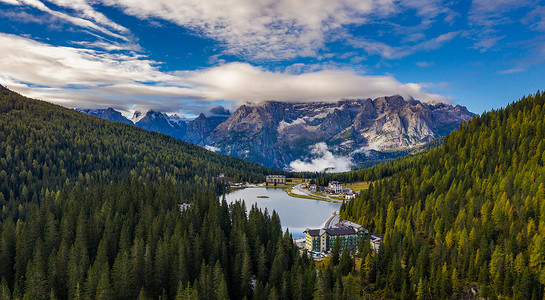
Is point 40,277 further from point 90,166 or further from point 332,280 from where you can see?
point 90,166

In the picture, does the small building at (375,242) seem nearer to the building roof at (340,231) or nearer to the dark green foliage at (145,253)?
the building roof at (340,231)

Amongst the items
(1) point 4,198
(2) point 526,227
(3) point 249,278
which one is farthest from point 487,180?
(1) point 4,198

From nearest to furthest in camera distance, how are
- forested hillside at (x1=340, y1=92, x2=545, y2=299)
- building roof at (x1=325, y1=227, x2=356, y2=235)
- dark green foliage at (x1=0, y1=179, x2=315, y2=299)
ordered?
dark green foliage at (x1=0, y1=179, x2=315, y2=299)
forested hillside at (x1=340, y1=92, x2=545, y2=299)
building roof at (x1=325, y1=227, x2=356, y2=235)

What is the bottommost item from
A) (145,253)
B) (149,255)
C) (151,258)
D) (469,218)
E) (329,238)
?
(329,238)

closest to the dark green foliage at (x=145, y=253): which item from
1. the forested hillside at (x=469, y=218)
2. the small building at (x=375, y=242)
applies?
the forested hillside at (x=469, y=218)

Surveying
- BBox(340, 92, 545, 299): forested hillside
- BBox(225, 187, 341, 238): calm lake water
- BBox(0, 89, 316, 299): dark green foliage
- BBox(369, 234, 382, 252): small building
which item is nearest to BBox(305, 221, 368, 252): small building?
BBox(369, 234, 382, 252): small building

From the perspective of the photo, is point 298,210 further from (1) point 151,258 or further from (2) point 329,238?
(1) point 151,258

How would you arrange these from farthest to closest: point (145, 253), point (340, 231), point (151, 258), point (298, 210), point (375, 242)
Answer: point (298, 210), point (340, 231), point (375, 242), point (151, 258), point (145, 253)

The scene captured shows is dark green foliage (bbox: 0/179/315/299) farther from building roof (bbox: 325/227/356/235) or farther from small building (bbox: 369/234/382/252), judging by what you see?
small building (bbox: 369/234/382/252)

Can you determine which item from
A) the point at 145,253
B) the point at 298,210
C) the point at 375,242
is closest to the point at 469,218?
the point at 375,242
